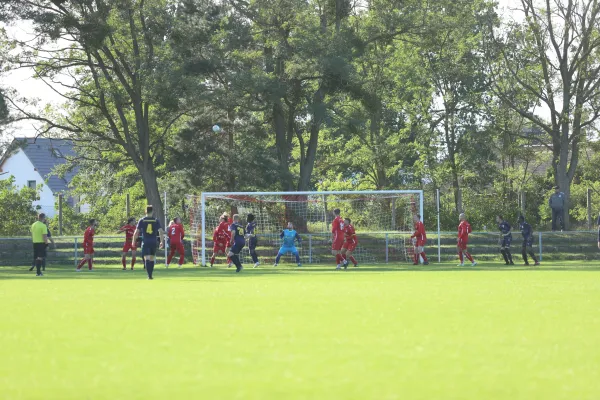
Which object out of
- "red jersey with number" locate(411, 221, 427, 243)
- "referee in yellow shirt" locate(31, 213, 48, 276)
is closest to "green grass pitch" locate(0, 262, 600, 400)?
"referee in yellow shirt" locate(31, 213, 48, 276)

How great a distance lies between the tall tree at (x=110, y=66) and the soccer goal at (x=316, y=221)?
13.9 feet

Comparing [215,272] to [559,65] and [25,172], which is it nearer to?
[559,65]

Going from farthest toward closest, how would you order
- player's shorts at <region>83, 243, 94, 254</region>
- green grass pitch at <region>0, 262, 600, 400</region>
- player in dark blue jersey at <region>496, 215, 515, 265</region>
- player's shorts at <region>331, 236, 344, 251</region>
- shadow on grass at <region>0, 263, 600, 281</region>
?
1. player's shorts at <region>83, 243, 94, 254</region>
2. player's shorts at <region>331, 236, 344, 251</region>
3. player in dark blue jersey at <region>496, 215, 515, 265</region>
4. shadow on grass at <region>0, 263, 600, 281</region>
5. green grass pitch at <region>0, 262, 600, 400</region>

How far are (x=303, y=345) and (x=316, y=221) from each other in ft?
98.8

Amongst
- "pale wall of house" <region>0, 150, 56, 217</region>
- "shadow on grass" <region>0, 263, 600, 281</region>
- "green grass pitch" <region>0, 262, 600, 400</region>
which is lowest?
"green grass pitch" <region>0, 262, 600, 400</region>

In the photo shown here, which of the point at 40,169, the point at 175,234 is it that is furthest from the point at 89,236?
the point at 40,169

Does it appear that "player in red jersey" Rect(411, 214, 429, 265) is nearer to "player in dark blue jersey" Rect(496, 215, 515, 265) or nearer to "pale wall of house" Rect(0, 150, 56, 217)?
"player in dark blue jersey" Rect(496, 215, 515, 265)

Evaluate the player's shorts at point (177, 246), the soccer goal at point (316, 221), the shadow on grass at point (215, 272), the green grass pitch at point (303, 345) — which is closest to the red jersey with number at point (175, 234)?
the player's shorts at point (177, 246)

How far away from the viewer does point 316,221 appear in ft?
133

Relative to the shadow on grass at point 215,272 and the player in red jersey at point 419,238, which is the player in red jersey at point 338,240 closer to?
the shadow on grass at point 215,272

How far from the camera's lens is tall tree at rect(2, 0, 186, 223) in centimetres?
3703

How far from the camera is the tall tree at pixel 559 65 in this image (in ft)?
136

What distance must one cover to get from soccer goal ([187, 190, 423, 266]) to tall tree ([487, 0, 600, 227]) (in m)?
7.59

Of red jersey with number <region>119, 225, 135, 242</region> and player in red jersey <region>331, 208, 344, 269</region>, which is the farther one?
red jersey with number <region>119, 225, 135, 242</region>
